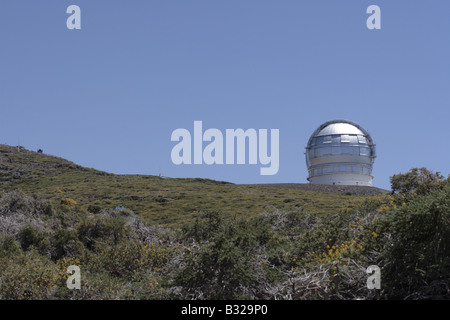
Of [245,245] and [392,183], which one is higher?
[392,183]

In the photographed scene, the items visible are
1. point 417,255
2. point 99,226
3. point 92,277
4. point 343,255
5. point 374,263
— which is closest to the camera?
point 417,255

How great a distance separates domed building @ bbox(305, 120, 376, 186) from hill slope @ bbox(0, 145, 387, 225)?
603cm

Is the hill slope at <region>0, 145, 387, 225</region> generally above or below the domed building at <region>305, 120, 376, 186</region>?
below

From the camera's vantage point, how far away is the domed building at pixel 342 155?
6481cm

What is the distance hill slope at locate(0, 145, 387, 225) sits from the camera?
37062mm

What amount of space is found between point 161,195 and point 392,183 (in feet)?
75.2

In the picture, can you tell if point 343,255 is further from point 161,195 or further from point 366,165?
point 366,165

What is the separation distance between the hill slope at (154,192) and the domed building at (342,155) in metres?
6.03
